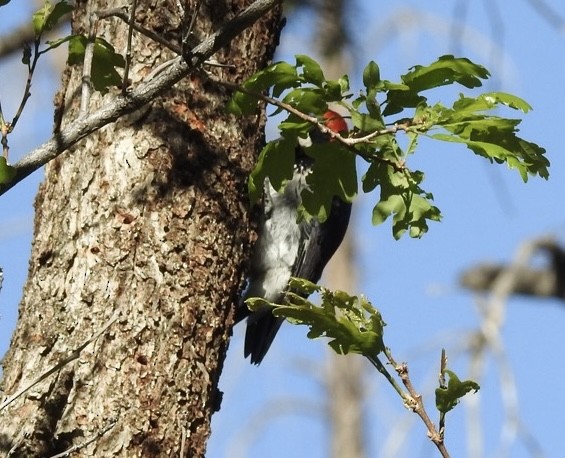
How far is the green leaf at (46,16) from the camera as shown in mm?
2031

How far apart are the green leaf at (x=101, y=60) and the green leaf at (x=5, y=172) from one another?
367mm

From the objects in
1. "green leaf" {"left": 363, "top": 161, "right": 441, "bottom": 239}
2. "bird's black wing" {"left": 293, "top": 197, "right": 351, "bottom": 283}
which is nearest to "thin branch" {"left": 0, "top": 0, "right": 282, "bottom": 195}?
"green leaf" {"left": 363, "top": 161, "right": 441, "bottom": 239}

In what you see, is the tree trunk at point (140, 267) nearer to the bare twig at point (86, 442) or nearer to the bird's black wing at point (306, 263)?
the bare twig at point (86, 442)

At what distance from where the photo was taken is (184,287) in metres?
2.46

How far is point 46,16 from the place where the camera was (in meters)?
2.04

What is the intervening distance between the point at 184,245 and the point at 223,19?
58 centimetres

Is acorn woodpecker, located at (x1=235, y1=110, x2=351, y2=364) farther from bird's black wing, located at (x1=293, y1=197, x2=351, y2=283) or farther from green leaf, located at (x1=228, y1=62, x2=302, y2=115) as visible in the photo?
green leaf, located at (x1=228, y1=62, x2=302, y2=115)

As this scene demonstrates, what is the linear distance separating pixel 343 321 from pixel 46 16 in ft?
2.67

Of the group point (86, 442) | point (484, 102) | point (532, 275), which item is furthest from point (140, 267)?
point (532, 275)

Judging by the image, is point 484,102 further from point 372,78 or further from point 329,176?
point 329,176

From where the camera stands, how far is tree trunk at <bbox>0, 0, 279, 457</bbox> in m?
2.29

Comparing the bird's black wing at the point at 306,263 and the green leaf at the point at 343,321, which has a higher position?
the bird's black wing at the point at 306,263

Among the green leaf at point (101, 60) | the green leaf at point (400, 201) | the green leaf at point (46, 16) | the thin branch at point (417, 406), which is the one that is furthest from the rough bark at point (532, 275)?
the thin branch at point (417, 406)

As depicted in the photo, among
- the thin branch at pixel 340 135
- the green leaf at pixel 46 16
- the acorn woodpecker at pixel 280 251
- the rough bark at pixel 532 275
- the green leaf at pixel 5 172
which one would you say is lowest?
the green leaf at pixel 5 172
